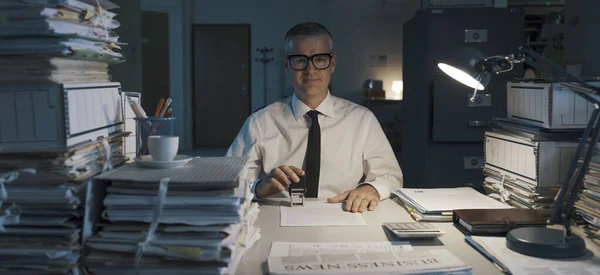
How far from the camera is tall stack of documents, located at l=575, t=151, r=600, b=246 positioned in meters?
1.33

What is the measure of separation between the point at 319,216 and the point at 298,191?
0.18 meters

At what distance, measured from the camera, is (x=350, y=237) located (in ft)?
4.34

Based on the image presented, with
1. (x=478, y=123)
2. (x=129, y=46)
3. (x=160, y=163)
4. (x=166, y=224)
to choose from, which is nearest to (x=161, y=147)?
(x=160, y=163)

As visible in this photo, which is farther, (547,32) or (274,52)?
(274,52)

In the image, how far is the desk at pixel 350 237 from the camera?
1.13 metres

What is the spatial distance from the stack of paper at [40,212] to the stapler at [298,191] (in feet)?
2.53

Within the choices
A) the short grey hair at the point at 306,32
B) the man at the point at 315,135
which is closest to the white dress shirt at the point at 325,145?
the man at the point at 315,135

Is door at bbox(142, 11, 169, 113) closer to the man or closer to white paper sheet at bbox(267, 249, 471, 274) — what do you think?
the man

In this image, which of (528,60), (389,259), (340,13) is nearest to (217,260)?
(389,259)

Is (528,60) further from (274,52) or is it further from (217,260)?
(274,52)

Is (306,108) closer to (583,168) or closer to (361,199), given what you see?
(361,199)

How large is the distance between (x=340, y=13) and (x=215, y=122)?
252cm

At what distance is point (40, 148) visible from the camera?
100cm

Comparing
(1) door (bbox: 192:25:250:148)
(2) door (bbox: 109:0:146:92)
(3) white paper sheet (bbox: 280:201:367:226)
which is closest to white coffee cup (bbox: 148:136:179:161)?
(3) white paper sheet (bbox: 280:201:367:226)
